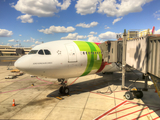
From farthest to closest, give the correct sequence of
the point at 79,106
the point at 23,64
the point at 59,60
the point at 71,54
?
1. the point at 71,54
2. the point at 59,60
3. the point at 79,106
4. the point at 23,64

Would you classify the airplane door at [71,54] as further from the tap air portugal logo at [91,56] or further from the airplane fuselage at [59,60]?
the tap air portugal logo at [91,56]

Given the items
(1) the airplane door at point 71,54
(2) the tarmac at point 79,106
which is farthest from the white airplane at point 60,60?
(2) the tarmac at point 79,106

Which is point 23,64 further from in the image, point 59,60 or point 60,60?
point 60,60

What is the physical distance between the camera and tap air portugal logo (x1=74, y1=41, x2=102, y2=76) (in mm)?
14345

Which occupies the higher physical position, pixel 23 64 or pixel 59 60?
pixel 59 60

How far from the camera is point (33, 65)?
11.3 metres

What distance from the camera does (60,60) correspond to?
12250 millimetres

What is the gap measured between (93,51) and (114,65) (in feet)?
19.8

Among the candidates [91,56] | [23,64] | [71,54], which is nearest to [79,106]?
[71,54]

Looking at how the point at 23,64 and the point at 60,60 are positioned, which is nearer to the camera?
the point at 23,64

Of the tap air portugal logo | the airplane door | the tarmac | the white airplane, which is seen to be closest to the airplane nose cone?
the white airplane

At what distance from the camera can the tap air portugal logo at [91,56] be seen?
47.1 feet

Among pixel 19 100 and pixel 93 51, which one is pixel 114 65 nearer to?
pixel 93 51

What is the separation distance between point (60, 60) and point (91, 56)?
165 inches
